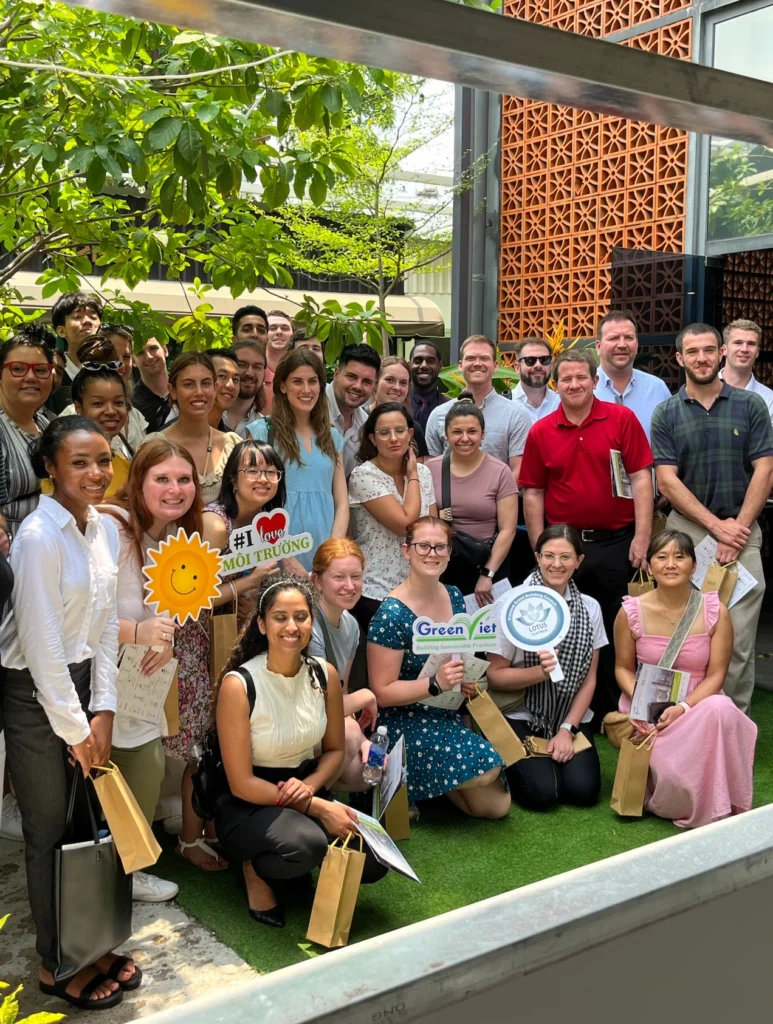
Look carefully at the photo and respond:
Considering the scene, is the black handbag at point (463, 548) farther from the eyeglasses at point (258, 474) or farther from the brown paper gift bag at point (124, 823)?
the brown paper gift bag at point (124, 823)

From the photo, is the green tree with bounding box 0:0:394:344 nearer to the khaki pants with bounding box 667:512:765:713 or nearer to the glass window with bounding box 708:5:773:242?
the khaki pants with bounding box 667:512:765:713

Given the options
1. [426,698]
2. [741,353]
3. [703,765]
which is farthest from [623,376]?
[426,698]

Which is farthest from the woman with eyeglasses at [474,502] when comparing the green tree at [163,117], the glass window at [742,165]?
the glass window at [742,165]

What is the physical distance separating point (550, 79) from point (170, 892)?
304 centimetres

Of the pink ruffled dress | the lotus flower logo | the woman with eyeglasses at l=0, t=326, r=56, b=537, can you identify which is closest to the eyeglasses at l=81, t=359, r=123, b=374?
the woman with eyeglasses at l=0, t=326, r=56, b=537

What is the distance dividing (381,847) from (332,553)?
109 centimetres

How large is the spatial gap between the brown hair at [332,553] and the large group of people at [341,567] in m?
0.01

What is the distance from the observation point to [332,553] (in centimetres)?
376

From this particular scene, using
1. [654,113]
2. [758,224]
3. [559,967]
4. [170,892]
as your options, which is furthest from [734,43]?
[559,967]

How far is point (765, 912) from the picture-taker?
968 mm

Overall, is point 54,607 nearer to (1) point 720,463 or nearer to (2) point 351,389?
(2) point 351,389

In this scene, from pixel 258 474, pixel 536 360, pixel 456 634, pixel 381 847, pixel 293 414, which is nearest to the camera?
pixel 381 847

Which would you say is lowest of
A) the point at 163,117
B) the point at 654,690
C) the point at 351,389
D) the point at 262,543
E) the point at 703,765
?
the point at 703,765

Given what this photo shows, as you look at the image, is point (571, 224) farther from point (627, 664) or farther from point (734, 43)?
Answer: point (627, 664)
